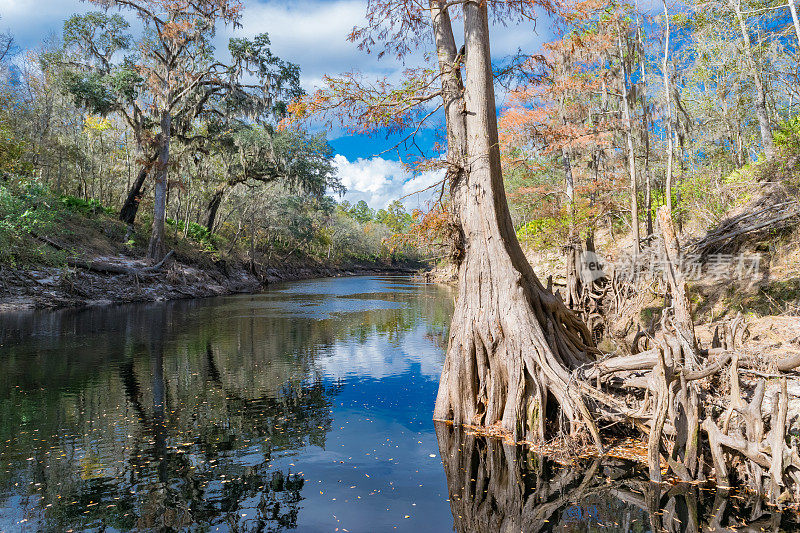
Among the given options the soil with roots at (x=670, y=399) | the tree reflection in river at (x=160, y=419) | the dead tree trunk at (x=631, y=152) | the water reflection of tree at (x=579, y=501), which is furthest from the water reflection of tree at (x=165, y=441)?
the dead tree trunk at (x=631, y=152)

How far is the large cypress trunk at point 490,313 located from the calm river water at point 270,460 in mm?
591

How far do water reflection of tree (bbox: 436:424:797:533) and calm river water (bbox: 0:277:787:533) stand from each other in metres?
0.02

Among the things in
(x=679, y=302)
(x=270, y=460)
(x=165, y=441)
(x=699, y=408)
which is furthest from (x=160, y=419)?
(x=679, y=302)

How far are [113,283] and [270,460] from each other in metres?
21.6

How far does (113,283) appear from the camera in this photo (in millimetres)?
→ 23391

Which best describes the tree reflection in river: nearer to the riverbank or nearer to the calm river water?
the calm river water

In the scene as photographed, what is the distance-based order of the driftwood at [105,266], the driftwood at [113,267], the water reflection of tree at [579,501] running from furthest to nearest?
the driftwood at [113,267], the driftwood at [105,266], the water reflection of tree at [579,501]

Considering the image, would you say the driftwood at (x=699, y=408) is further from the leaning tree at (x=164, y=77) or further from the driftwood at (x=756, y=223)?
the leaning tree at (x=164, y=77)

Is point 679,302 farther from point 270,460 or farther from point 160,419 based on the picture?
point 160,419

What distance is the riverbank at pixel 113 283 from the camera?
19.5 m

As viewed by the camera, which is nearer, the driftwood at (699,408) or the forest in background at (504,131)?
the driftwood at (699,408)

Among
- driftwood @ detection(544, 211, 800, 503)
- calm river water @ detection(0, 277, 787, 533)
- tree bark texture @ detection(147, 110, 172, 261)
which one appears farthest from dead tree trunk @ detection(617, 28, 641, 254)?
tree bark texture @ detection(147, 110, 172, 261)

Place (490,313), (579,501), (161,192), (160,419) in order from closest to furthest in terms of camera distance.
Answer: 1. (579,501)
2. (490,313)
3. (160,419)
4. (161,192)

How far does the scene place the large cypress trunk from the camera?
21.0ft
